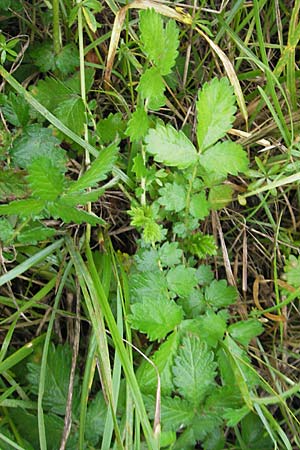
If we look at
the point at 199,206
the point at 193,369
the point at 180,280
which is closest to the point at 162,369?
the point at 193,369

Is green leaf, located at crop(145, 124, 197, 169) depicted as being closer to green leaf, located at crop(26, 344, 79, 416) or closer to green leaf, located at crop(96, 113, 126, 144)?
green leaf, located at crop(96, 113, 126, 144)

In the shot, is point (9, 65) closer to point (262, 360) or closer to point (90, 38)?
point (90, 38)

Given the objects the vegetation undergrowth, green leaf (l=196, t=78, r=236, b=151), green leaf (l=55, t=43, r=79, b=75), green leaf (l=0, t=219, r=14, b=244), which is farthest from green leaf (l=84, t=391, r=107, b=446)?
green leaf (l=55, t=43, r=79, b=75)

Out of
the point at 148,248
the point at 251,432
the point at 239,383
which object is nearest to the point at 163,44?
the point at 148,248

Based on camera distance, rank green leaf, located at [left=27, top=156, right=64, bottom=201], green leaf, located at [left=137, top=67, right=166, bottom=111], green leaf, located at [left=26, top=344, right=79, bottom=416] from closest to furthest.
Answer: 1. green leaf, located at [left=27, top=156, right=64, bottom=201]
2. green leaf, located at [left=137, top=67, right=166, bottom=111]
3. green leaf, located at [left=26, top=344, right=79, bottom=416]

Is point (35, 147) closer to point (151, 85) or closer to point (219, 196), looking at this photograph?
point (151, 85)

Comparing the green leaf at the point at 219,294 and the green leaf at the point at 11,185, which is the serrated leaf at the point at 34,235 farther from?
the green leaf at the point at 219,294

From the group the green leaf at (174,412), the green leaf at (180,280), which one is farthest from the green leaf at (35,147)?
the green leaf at (174,412)

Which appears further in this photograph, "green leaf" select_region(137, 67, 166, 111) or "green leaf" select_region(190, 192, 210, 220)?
"green leaf" select_region(190, 192, 210, 220)
